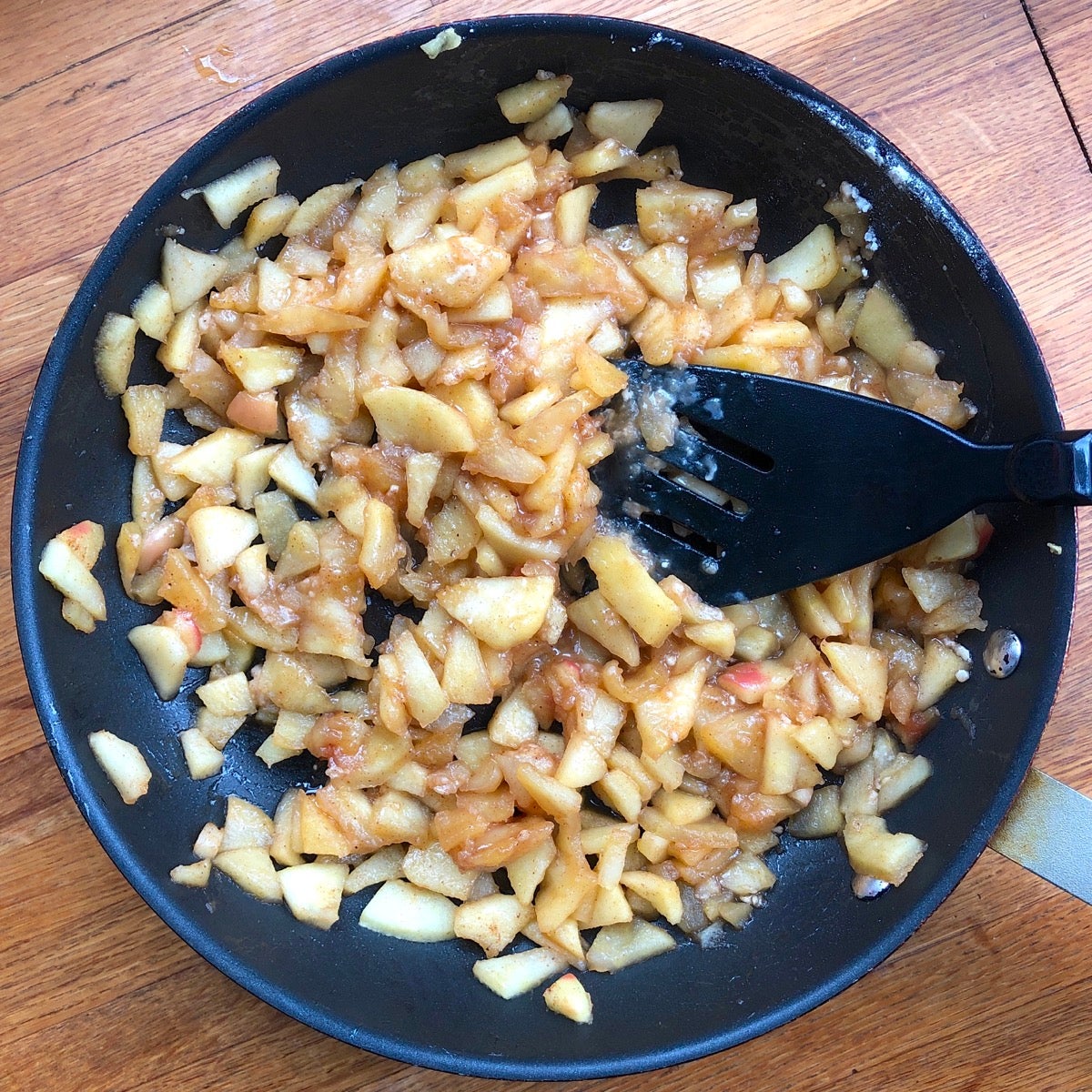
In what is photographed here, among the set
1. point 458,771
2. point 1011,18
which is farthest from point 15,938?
point 1011,18

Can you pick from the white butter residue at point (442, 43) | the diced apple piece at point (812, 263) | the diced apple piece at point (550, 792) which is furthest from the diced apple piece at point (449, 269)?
the diced apple piece at point (550, 792)

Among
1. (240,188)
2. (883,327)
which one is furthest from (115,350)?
(883,327)

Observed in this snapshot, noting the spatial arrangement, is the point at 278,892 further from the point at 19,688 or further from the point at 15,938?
the point at 19,688

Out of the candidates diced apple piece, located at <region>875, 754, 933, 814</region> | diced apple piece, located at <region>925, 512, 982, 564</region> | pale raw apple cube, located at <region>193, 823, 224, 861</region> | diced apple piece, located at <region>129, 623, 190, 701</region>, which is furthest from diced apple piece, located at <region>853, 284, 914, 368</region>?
pale raw apple cube, located at <region>193, 823, 224, 861</region>

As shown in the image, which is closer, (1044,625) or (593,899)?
(1044,625)

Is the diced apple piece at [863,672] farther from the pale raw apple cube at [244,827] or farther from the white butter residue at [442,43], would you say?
the white butter residue at [442,43]

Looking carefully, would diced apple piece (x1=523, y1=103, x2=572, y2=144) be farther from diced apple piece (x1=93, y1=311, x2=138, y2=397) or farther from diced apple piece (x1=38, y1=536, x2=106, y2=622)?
diced apple piece (x1=38, y1=536, x2=106, y2=622)
